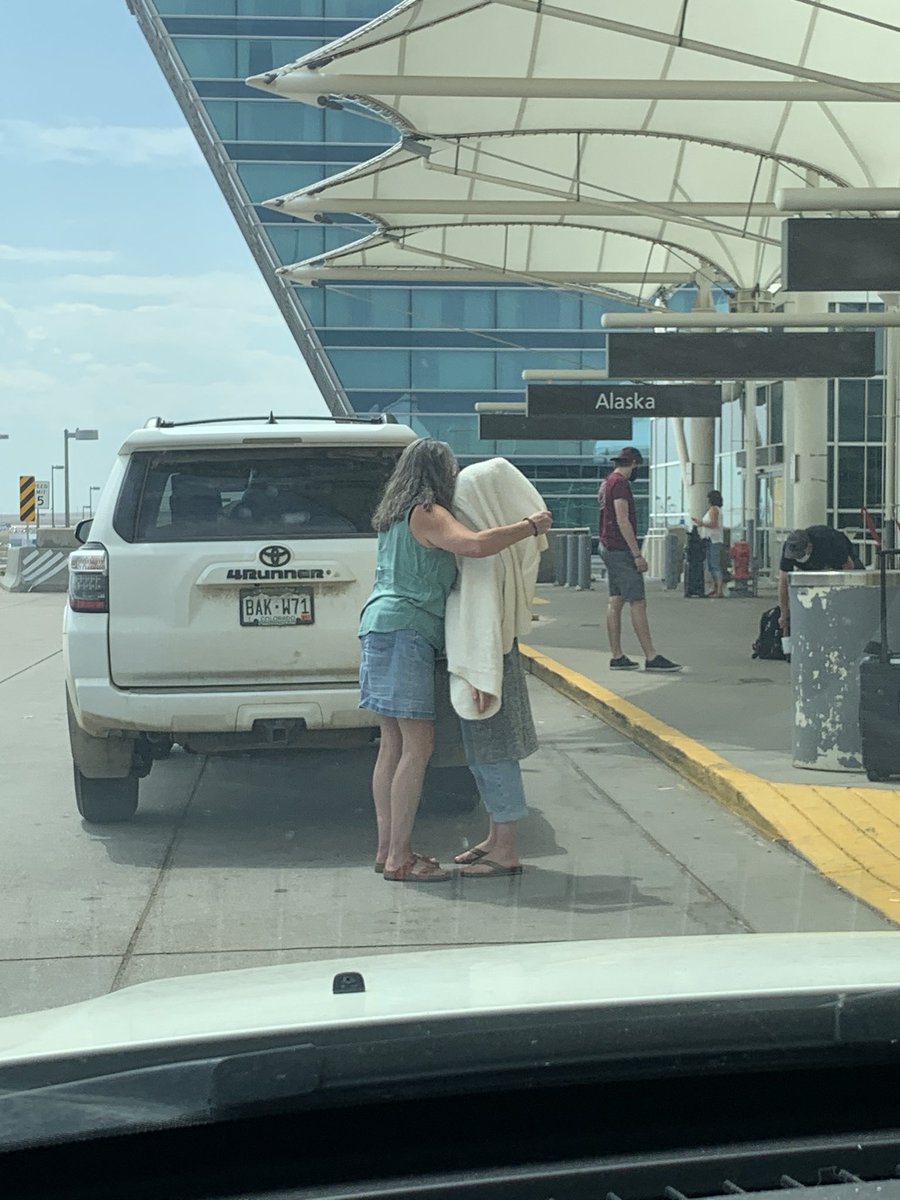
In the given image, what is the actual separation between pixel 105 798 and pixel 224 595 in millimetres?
1259

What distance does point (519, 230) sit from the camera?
2692 cm

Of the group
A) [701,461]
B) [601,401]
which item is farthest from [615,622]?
[701,461]

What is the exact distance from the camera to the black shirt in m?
13.5

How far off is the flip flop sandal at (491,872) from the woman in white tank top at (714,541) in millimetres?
20614

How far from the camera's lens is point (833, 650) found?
350 inches

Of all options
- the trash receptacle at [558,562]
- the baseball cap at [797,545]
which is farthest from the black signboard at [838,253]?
the trash receptacle at [558,562]

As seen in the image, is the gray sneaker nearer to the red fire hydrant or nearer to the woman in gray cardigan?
the woman in gray cardigan

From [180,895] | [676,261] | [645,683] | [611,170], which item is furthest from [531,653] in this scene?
[676,261]

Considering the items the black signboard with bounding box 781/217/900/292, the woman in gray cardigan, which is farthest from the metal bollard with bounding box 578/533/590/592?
the woman in gray cardigan

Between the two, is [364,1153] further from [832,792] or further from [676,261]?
[676,261]

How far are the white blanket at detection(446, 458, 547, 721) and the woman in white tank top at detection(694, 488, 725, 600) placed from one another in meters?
20.6

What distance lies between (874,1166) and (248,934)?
4.40m

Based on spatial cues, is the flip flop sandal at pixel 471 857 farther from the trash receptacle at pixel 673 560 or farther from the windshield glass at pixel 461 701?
the trash receptacle at pixel 673 560

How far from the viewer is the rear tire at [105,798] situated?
8.19m
